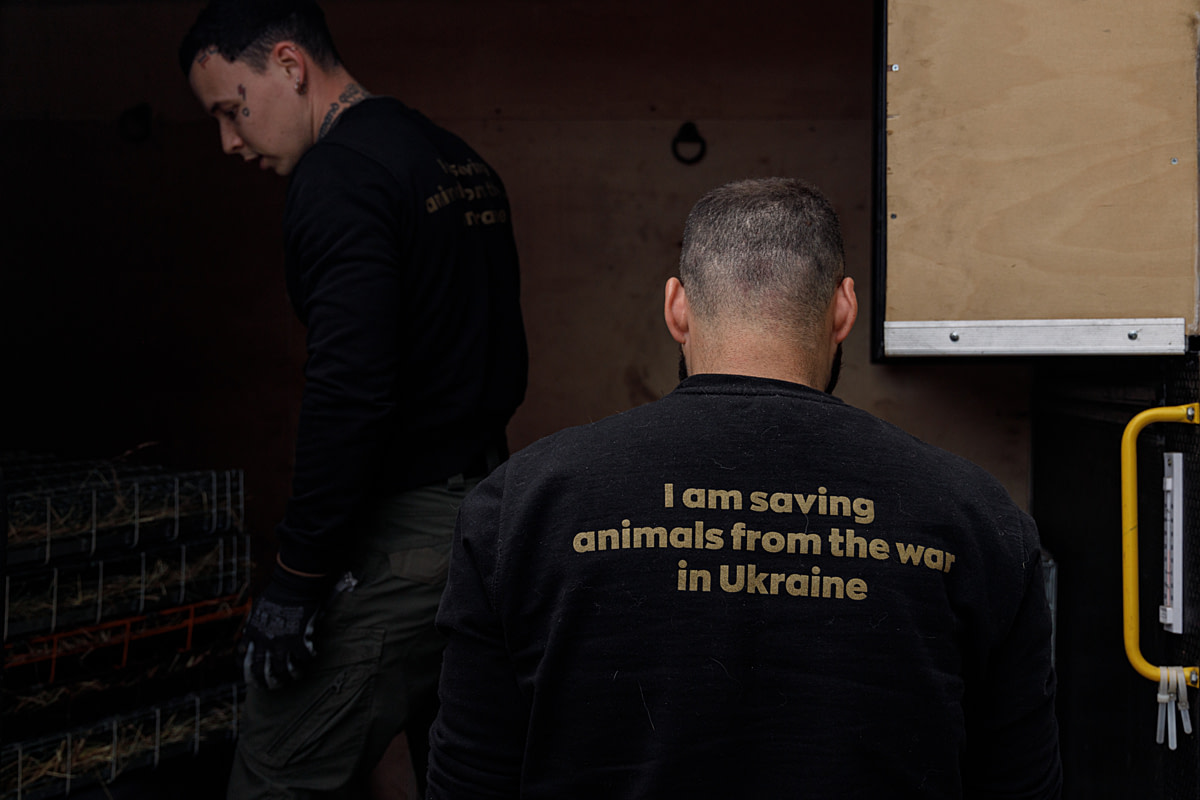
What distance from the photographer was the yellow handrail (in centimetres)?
160

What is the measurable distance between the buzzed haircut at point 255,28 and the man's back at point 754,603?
1.41 metres

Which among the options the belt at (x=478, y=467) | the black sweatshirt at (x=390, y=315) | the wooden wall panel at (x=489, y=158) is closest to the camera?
the black sweatshirt at (x=390, y=315)

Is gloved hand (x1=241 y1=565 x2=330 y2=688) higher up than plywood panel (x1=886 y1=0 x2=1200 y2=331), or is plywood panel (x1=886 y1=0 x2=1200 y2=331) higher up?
plywood panel (x1=886 y1=0 x2=1200 y2=331)

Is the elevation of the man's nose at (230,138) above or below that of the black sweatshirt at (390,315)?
above

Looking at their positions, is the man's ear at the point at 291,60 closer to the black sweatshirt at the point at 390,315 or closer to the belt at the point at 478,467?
the black sweatshirt at the point at 390,315

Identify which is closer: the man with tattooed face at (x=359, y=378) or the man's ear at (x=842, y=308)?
the man's ear at (x=842, y=308)

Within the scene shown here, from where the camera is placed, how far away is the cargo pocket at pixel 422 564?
1.96 m

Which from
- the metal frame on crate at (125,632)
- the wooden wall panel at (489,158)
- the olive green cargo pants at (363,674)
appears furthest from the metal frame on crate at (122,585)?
the wooden wall panel at (489,158)

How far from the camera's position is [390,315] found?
5.92ft

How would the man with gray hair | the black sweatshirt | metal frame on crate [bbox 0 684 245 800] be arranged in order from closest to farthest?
the man with gray hair → the black sweatshirt → metal frame on crate [bbox 0 684 245 800]

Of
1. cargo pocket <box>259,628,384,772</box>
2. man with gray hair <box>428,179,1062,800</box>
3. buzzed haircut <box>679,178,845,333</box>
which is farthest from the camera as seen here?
cargo pocket <box>259,628,384,772</box>

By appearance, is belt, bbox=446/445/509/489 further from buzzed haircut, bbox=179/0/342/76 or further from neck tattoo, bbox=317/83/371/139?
buzzed haircut, bbox=179/0/342/76

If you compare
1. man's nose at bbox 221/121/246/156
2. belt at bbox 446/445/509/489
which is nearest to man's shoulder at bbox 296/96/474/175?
man's nose at bbox 221/121/246/156

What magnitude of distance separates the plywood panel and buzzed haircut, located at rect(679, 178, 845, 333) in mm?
612
